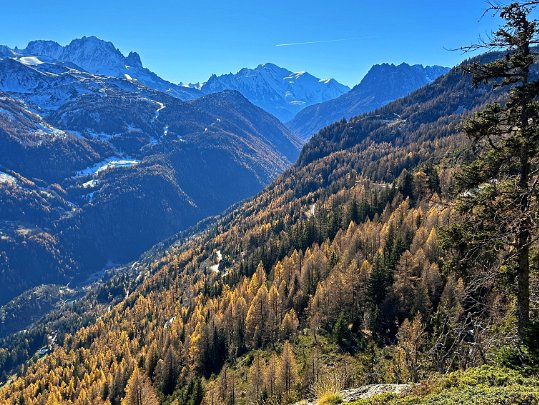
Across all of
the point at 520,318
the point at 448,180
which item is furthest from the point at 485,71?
the point at 448,180

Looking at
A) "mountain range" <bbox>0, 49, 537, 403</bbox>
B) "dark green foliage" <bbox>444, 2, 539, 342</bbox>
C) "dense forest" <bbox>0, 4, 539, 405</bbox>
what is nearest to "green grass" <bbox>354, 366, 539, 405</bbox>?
"dense forest" <bbox>0, 4, 539, 405</bbox>

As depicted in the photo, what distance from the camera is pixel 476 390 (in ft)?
66.6

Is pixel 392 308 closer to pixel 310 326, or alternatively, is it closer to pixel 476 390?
pixel 310 326

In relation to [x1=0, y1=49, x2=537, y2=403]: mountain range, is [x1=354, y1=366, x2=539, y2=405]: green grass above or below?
above

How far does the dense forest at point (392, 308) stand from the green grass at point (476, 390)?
0.10 meters

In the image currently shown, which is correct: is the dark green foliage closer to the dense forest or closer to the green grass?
the dense forest

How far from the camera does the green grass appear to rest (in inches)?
714

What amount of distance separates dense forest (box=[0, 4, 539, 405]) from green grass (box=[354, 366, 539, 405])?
104mm

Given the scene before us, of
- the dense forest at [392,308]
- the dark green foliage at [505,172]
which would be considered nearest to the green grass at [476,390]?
the dense forest at [392,308]

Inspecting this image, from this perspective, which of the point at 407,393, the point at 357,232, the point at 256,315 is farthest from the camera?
the point at 357,232

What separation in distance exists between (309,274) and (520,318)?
120 meters

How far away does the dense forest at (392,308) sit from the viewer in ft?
68.5

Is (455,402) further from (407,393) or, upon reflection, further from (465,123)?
(465,123)

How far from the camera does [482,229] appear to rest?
2198 centimetres
